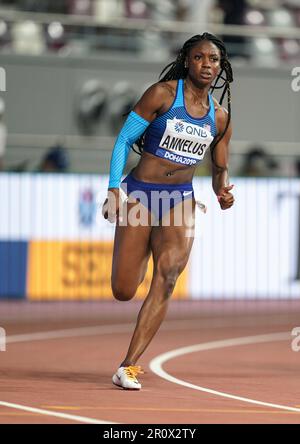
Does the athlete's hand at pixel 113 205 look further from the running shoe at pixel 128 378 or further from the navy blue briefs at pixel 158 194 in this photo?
the running shoe at pixel 128 378

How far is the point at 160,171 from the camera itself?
10438 millimetres

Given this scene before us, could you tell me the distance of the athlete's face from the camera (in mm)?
10172

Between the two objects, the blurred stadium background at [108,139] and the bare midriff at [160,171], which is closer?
the bare midriff at [160,171]

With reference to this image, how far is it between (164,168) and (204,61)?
93 cm

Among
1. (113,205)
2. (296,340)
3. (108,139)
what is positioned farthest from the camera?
(108,139)

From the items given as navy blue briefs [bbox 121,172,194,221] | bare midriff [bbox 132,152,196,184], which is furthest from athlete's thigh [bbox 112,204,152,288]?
bare midriff [bbox 132,152,196,184]

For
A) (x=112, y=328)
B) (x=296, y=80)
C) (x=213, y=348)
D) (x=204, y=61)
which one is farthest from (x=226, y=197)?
(x=296, y=80)

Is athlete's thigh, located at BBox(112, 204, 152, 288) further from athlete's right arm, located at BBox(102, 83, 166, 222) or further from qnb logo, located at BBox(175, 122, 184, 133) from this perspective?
qnb logo, located at BBox(175, 122, 184, 133)

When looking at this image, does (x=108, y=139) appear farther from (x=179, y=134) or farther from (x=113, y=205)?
(x=113, y=205)

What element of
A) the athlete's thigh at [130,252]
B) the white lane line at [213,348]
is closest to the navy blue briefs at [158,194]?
the athlete's thigh at [130,252]

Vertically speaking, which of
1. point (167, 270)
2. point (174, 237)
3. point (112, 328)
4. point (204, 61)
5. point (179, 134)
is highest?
point (204, 61)

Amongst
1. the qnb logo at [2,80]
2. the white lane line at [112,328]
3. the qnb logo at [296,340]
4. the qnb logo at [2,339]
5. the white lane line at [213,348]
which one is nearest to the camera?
the white lane line at [213,348]

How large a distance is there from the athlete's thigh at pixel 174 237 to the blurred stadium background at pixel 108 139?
799 centimetres

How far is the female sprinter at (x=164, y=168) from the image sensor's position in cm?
1023
